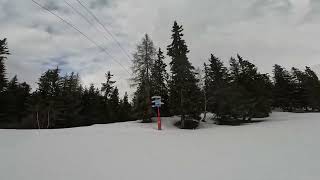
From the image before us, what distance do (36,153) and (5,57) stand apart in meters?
46.2

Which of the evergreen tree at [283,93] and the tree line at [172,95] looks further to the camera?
the evergreen tree at [283,93]

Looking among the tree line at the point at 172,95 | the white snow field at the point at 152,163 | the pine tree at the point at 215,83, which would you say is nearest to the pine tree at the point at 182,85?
the tree line at the point at 172,95

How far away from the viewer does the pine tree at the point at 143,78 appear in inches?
1240

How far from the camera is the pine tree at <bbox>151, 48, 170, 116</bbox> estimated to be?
33225 millimetres

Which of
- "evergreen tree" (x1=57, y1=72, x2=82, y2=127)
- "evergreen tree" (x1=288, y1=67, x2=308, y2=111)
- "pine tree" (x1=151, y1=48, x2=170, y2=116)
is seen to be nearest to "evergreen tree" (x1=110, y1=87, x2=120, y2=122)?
"evergreen tree" (x1=57, y1=72, x2=82, y2=127)

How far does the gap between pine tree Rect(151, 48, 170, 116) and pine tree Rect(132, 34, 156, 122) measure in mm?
948

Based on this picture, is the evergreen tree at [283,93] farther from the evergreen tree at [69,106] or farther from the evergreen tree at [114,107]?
the evergreen tree at [69,106]

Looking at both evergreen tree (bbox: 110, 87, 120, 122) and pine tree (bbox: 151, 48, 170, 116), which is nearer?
pine tree (bbox: 151, 48, 170, 116)

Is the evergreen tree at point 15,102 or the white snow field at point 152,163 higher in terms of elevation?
the evergreen tree at point 15,102

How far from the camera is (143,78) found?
32.3m

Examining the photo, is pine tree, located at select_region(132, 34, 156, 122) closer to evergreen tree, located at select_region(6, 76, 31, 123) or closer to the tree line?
the tree line

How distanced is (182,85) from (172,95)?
8.31ft

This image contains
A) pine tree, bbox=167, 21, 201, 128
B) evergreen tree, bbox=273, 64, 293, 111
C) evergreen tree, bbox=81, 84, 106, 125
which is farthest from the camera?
evergreen tree, bbox=273, 64, 293, 111

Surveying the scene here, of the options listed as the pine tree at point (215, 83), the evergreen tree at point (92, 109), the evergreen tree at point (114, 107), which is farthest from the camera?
the evergreen tree at point (114, 107)
